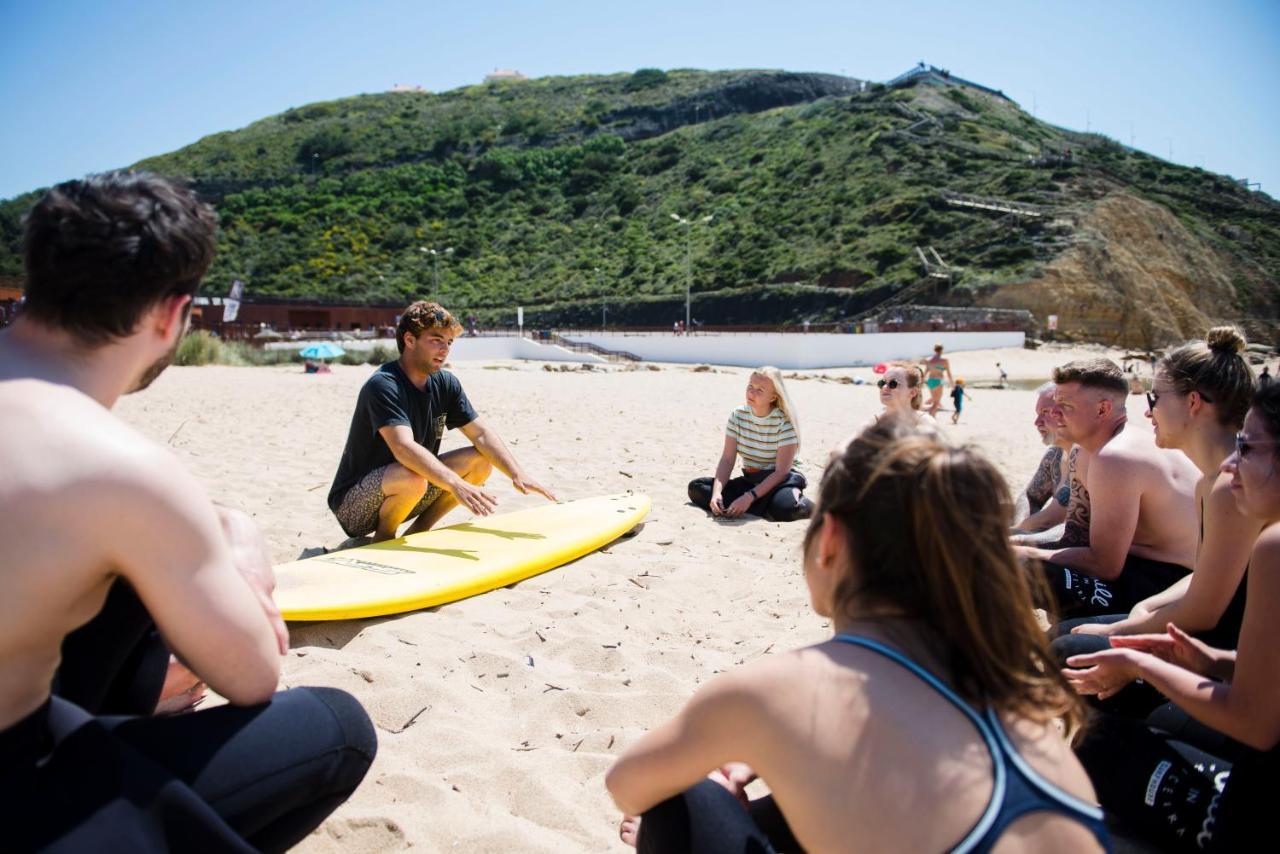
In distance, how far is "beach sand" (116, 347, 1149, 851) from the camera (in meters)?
2.12

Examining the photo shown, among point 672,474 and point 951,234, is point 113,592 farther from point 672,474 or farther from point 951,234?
point 951,234

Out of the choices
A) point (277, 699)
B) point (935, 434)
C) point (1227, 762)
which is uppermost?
point (935, 434)

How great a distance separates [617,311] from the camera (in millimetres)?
48438

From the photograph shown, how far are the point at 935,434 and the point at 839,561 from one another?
0.25 m

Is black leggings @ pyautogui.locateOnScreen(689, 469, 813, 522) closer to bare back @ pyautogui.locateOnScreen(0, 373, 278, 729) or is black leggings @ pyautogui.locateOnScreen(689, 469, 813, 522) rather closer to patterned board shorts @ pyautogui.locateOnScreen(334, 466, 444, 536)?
patterned board shorts @ pyautogui.locateOnScreen(334, 466, 444, 536)

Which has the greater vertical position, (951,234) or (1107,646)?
(951,234)

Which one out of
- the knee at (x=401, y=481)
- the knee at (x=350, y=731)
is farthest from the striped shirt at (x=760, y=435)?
the knee at (x=350, y=731)

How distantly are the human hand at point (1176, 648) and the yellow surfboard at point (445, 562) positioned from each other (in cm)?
249

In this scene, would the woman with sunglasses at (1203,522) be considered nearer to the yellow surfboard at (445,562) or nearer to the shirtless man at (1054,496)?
the shirtless man at (1054,496)

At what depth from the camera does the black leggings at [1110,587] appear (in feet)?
9.04

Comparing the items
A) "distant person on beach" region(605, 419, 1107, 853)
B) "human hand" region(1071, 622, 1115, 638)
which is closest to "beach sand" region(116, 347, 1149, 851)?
"distant person on beach" region(605, 419, 1107, 853)

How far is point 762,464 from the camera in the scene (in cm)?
541

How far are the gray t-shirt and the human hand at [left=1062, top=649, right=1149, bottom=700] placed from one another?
9.79 feet

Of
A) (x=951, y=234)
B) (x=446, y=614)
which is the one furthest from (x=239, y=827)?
(x=951, y=234)
